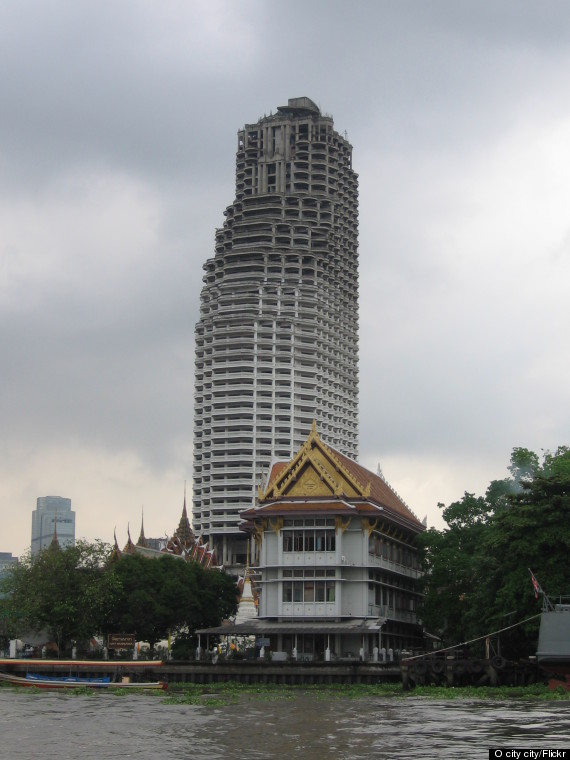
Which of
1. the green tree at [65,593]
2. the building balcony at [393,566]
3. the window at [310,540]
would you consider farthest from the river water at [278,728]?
the green tree at [65,593]

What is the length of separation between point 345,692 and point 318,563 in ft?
73.4

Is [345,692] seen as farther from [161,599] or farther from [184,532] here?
[184,532]

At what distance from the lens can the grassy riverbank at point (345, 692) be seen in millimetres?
61625

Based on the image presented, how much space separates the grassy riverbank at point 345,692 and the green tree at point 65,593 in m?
20.1

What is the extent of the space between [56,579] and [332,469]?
24.9 metres

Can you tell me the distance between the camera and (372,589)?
94.5 metres

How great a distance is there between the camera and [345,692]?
232ft

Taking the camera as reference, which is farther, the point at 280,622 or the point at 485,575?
the point at 280,622

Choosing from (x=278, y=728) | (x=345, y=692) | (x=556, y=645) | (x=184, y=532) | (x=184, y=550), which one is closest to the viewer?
(x=278, y=728)

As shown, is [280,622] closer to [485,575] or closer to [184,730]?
[485,575]

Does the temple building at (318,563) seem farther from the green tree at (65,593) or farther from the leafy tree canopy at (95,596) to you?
the green tree at (65,593)

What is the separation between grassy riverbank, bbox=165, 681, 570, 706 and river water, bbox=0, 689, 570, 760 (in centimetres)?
217

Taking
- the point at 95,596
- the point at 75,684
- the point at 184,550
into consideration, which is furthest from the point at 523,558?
the point at 184,550

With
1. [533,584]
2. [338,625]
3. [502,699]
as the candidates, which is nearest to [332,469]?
[338,625]
